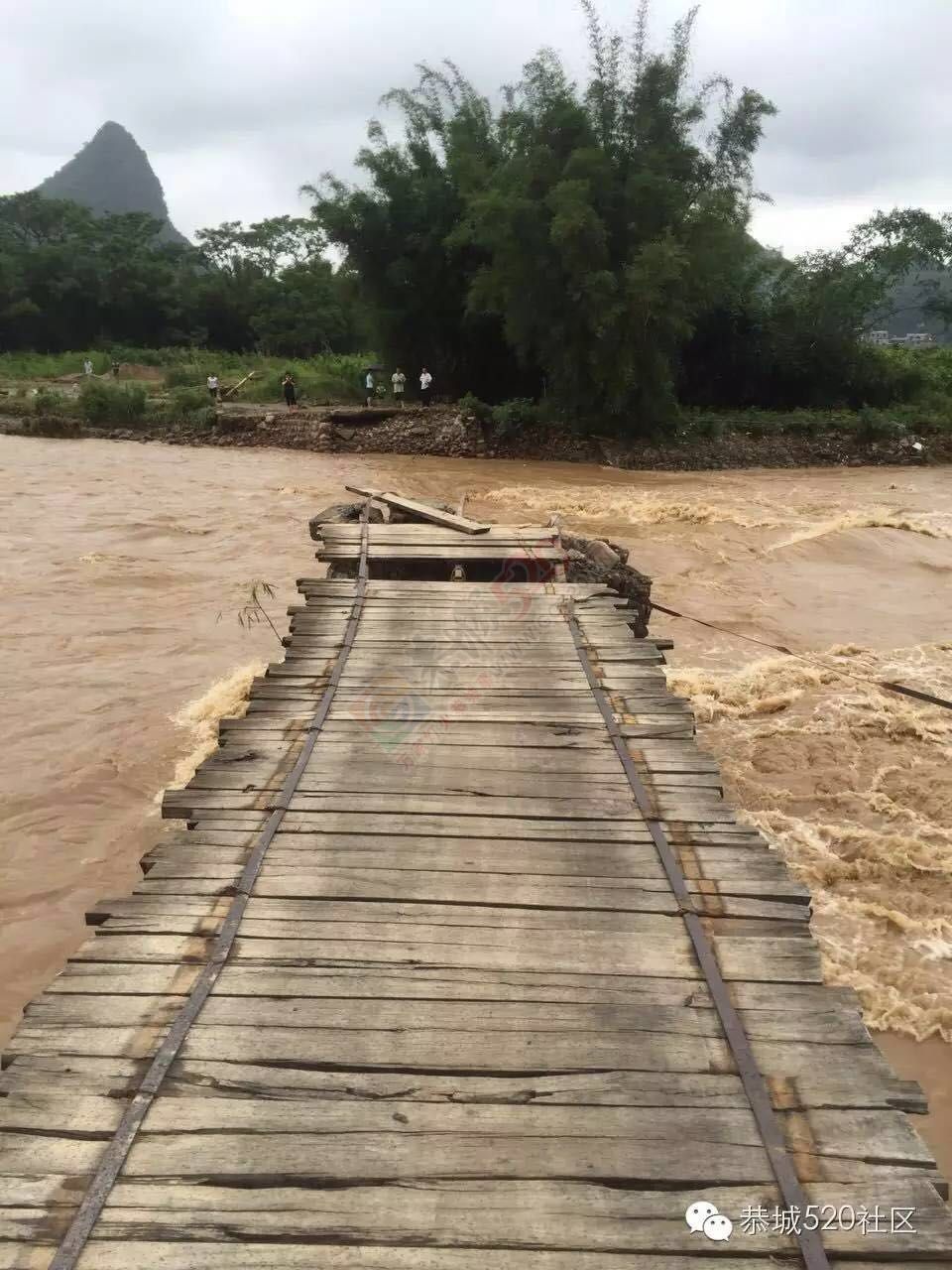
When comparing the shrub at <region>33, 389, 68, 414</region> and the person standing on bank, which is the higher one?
the person standing on bank

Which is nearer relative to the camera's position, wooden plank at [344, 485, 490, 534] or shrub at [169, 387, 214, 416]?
wooden plank at [344, 485, 490, 534]

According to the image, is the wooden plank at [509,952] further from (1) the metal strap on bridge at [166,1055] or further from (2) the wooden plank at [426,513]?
(2) the wooden plank at [426,513]

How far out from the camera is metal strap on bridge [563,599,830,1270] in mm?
1597

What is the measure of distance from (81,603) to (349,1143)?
7.43m

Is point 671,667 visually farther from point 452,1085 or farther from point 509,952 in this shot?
point 452,1085

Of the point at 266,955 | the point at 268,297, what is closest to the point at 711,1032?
the point at 266,955

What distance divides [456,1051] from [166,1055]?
2.05ft

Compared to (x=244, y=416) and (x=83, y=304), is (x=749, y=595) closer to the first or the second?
(x=244, y=416)

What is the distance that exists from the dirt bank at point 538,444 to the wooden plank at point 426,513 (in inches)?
380

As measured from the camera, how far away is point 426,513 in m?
7.06

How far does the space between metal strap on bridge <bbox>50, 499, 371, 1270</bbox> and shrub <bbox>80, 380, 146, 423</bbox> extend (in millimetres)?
18558

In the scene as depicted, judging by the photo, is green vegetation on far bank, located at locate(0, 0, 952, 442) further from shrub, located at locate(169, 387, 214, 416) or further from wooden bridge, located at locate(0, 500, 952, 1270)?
wooden bridge, located at locate(0, 500, 952, 1270)

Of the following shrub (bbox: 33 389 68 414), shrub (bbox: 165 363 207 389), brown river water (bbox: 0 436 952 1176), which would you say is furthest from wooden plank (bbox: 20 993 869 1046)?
shrub (bbox: 165 363 207 389)

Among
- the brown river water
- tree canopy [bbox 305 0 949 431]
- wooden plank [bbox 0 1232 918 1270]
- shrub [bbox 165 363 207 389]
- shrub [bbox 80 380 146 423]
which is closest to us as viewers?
wooden plank [bbox 0 1232 918 1270]
